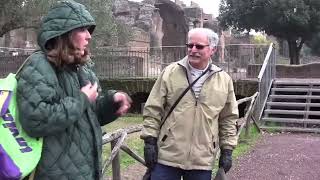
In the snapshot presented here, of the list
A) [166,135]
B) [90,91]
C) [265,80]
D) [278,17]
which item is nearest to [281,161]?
[166,135]

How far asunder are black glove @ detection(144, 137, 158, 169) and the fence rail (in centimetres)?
1356

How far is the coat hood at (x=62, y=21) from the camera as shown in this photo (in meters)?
2.52

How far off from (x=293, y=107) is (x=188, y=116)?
10572 mm

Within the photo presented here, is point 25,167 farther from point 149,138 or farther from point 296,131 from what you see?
point 296,131

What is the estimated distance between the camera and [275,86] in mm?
14742

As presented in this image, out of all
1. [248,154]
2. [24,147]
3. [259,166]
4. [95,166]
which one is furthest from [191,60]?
[248,154]

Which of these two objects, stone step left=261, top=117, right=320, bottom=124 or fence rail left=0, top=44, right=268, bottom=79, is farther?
fence rail left=0, top=44, right=268, bottom=79

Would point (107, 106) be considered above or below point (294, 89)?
above

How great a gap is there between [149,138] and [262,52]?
58.5 ft

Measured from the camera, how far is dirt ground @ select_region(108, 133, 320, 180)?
296 inches

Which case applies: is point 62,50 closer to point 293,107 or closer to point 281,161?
point 281,161

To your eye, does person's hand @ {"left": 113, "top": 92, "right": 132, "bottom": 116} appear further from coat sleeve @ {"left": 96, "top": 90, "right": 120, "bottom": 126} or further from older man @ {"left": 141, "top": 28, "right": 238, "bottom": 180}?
older man @ {"left": 141, "top": 28, "right": 238, "bottom": 180}

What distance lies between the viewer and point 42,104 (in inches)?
93.9

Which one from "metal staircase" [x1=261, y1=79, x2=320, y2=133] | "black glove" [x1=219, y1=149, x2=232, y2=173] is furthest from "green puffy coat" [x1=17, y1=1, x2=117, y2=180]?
"metal staircase" [x1=261, y1=79, x2=320, y2=133]
